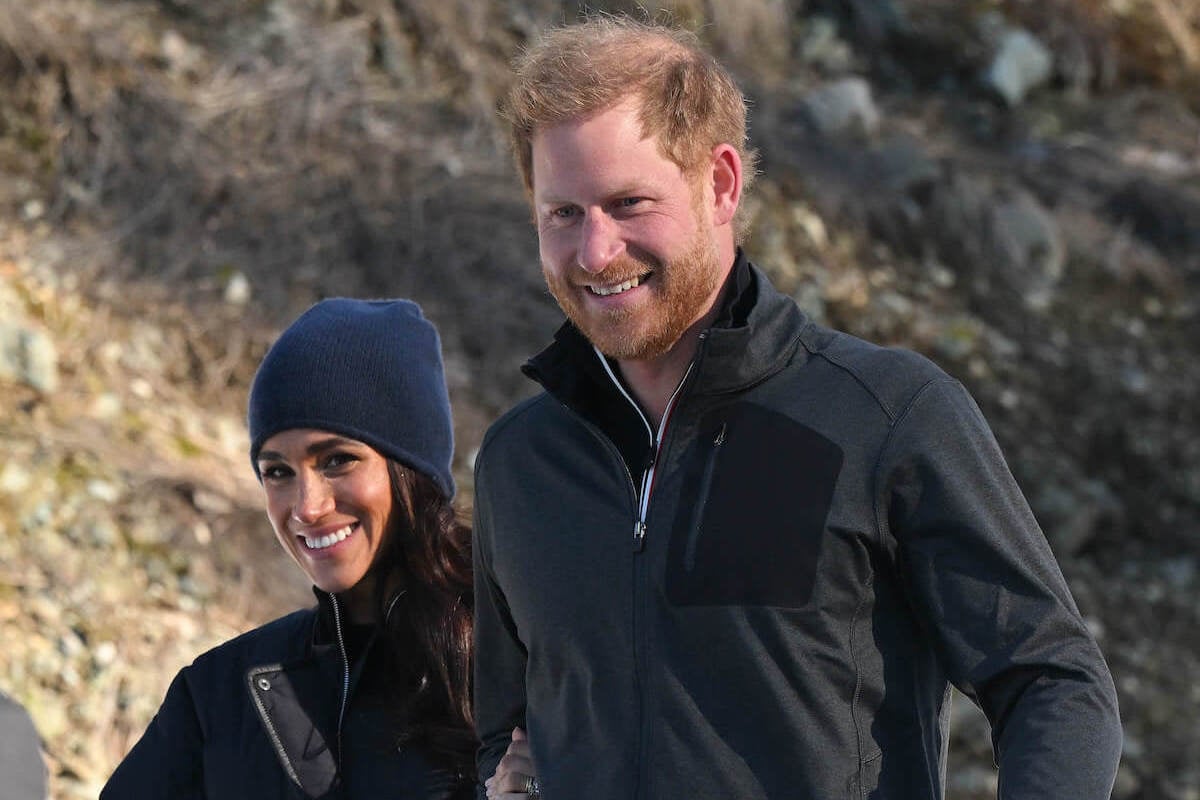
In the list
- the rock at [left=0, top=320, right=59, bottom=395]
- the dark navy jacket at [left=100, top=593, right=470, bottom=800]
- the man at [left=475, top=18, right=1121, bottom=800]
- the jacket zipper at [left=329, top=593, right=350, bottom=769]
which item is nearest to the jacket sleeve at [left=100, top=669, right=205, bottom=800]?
the dark navy jacket at [left=100, top=593, right=470, bottom=800]

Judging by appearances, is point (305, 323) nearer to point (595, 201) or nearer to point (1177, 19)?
point (595, 201)

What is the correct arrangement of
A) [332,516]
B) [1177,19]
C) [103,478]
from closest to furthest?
[332,516] → [103,478] → [1177,19]

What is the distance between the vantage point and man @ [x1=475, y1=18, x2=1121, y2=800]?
6.56 ft

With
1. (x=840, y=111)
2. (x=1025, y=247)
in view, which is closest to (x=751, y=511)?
(x=1025, y=247)

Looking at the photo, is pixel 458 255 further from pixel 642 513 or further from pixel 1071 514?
pixel 642 513

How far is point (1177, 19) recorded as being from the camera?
9.73m

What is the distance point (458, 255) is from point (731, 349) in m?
4.65

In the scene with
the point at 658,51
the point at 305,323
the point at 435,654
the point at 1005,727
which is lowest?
the point at 435,654

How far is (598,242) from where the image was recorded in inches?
83.6

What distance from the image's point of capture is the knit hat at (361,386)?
9.14ft

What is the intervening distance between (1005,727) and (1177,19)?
863 cm

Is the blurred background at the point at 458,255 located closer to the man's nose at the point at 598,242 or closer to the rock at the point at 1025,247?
the rock at the point at 1025,247

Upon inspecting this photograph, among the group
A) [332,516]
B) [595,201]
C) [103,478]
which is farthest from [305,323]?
[103,478]

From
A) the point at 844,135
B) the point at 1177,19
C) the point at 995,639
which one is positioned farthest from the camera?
the point at 1177,19
